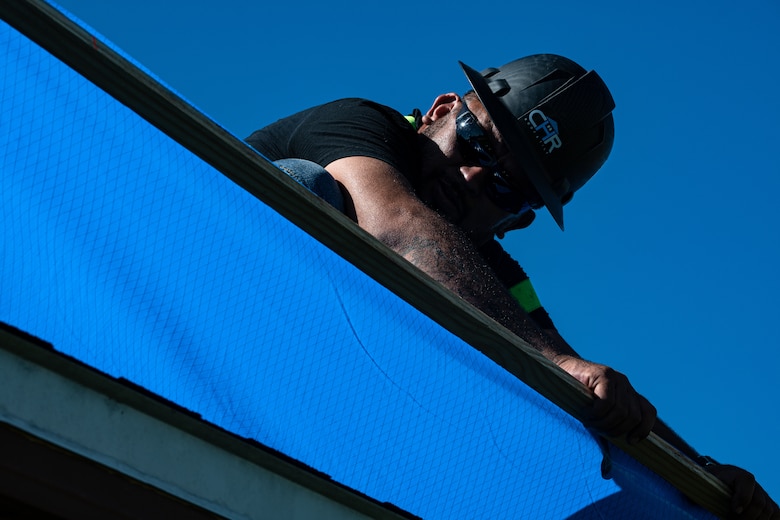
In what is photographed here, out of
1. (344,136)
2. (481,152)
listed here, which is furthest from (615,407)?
(481,152)

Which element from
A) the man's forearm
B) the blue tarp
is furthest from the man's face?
the blue tarp

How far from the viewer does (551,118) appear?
421 centimetres

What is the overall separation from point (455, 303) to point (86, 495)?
0.76 m

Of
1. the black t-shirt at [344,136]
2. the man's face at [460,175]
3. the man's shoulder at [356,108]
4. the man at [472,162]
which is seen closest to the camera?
the man at [472,162]

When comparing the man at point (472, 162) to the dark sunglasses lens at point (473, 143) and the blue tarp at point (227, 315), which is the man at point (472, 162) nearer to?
the dark sunglasses lens at point (473, 143)

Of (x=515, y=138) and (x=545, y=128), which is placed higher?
(x=545, y=128)

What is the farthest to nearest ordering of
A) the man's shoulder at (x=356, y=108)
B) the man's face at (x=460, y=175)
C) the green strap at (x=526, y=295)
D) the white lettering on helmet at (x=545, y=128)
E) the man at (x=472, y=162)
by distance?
the green strap at (x=526, y=295), the white lettering on helmet at (x=545, y=128), the man's face at (x=460, y=175), the man's shoulder at (x=356, y=108), the man at (x=472, y=162)

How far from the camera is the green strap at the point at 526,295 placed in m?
4.30

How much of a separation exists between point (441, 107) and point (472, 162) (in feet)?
1.19

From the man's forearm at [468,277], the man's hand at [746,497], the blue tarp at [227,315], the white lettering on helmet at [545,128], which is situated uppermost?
the white lettering on helmet at [545,128]

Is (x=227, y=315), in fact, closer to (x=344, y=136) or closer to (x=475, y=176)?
(x=344, y=136)

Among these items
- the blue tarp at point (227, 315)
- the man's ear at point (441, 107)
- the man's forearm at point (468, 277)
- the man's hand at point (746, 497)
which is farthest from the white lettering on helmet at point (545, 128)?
the blue tarp at point (227, 315)

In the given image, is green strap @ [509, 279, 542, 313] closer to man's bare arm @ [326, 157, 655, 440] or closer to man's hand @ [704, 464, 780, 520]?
man's bare arm @ [326, 157, 655, 440]

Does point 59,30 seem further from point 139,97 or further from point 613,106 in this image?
point 613,106
